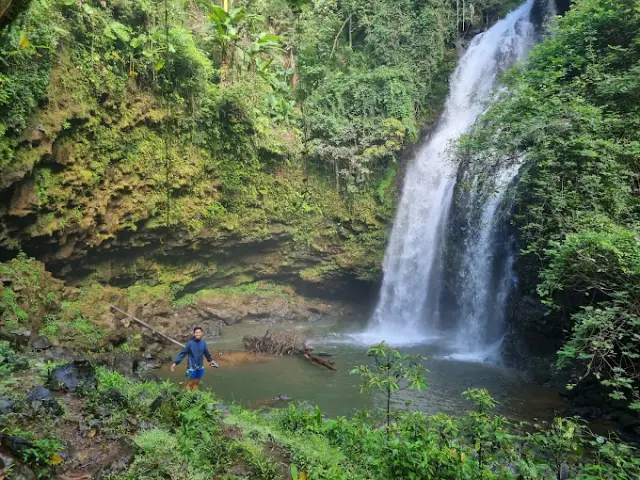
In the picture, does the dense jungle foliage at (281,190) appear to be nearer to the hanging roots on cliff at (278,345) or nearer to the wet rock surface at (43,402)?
the wet rock surface at (43,402)

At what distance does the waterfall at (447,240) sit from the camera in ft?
39.5

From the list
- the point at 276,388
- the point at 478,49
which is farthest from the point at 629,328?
the point at 478,49

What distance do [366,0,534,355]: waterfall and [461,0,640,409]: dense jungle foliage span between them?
2343 mm

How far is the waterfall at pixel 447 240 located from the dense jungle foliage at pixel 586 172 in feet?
7.69

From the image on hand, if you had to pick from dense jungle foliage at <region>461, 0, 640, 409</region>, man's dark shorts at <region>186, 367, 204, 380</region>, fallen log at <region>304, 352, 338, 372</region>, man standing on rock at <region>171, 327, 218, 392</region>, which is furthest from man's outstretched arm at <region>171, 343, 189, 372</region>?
dense jungle foliage at <region>461, 0, 640, 409</region>

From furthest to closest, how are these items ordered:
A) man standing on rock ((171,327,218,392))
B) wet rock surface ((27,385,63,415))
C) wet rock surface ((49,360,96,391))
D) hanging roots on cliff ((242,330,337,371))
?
hanging roots on cliff ((242,330,337,371)) → man standing on rock ((171,327,218,392)) → wet rock surface ((49,360,96,391)) → wet rock surface ((27,385,63,415))

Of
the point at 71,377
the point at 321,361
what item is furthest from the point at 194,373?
the point at 321,361

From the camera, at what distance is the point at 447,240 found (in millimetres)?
13867

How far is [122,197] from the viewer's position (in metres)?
11.7

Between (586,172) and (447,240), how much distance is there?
6423mm

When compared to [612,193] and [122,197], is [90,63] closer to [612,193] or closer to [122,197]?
[122,197]

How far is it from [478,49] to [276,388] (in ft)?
50.8

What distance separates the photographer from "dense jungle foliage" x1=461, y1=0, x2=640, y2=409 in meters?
6.07

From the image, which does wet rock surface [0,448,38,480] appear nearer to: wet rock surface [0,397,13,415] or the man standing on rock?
wet rock surface [0,397,13,415]
